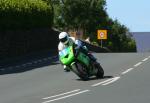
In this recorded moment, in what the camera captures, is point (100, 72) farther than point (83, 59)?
Yes

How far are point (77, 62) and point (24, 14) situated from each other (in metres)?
17.3

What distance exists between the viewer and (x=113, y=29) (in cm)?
9688

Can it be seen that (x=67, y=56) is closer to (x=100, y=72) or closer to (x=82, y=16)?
Answer: (x=100, y=72)

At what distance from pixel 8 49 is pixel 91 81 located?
1519 cm

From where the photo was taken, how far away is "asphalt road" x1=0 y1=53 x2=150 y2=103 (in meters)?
15.5

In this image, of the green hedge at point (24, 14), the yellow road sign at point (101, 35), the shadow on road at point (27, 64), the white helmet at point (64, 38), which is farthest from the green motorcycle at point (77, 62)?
the yellow road sign at point (101, 35)

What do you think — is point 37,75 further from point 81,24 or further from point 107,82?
point 81,24

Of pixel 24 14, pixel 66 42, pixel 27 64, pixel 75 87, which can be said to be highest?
pixel 24 14

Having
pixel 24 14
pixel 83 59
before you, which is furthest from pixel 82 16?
pixel 83 59

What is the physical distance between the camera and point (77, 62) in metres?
20.2

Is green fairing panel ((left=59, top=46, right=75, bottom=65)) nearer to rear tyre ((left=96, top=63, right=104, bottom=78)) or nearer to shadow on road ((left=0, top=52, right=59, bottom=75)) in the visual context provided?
rear tyre ((left=96, top=63, right=104, bottom=78))

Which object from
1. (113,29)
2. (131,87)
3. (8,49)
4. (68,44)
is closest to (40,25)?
(8,49)

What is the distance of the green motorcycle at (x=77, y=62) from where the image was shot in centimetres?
2017

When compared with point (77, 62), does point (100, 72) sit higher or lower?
lower
